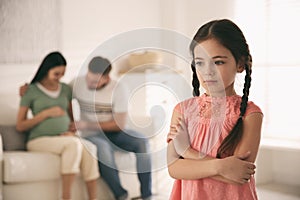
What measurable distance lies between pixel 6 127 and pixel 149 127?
119 cm

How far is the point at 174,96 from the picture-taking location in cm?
108

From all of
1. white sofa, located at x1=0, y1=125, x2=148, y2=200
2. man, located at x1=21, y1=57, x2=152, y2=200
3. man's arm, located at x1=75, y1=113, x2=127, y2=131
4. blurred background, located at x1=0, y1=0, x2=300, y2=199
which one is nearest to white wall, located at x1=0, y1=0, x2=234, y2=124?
blurred background, located at x1=0, y1=0, x2=300, y2=199

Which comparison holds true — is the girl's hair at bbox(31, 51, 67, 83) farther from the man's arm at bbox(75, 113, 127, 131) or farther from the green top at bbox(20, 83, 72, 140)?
the man's arm at bbox(75, 113, 127, 131)

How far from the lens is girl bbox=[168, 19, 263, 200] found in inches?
40.1

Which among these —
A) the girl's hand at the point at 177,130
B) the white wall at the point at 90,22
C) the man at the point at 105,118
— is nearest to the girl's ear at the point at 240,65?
the girl's hand at the point at 177,130

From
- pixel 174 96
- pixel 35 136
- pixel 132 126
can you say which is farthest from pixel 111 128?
pixel 35 136

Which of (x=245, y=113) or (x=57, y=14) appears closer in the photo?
(x=245, y=113)

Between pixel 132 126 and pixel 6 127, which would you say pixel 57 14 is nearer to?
pixel 6 127

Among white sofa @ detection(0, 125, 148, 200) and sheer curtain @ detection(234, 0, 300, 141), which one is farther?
sheer curtain @ detection(234, 0, 300, 141)

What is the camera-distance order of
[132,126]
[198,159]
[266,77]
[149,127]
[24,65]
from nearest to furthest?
[198,159], [149,127], [132,126], [24,65], [266,77]

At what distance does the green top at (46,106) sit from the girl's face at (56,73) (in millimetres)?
37

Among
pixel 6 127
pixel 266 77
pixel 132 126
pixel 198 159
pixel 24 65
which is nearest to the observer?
pixel 198 159

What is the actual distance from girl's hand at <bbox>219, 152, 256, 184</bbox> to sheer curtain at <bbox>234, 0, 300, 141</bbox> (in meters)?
1.52

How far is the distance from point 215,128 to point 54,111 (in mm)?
1328
